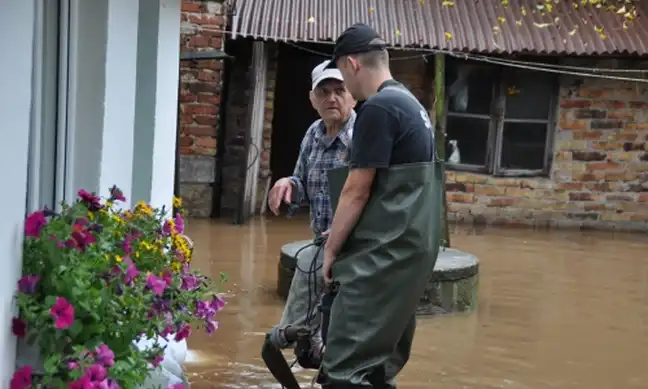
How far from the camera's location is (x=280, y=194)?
15.7 feet

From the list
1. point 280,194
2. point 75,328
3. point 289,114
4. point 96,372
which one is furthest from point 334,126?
point 289,114

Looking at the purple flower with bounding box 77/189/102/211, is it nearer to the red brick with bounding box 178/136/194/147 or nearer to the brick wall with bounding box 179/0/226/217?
the brick wall with bounding box 179/0/226/217

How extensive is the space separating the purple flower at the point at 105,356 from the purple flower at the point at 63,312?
0.14 m

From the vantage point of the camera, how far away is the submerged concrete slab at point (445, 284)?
7.59 metres

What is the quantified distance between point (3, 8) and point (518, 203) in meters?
11.4

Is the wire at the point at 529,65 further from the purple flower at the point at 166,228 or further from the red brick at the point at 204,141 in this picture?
the purple flower at the point at 166,228

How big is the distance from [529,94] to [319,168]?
938 centimetres

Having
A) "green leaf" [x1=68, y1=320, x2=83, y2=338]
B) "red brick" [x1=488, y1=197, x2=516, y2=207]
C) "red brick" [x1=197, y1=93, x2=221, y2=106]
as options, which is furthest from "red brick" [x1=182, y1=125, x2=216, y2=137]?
"green leaf" [x1=68, y1=320, x2=83, y2=338]

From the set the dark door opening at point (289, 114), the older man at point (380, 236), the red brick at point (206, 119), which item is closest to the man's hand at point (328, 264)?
the older man at point (380, 236)

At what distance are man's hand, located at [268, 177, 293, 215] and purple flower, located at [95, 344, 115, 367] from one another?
62.4 inches

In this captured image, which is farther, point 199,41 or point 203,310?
point 199,41

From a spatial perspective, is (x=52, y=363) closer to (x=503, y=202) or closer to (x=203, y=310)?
(x=203, y=310)

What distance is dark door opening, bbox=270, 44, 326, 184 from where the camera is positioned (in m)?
15.8

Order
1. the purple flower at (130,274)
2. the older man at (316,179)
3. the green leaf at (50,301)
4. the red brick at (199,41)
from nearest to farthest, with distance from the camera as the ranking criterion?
the green leaf at (50,301) → the purple flower at (130,274) → the older man at (316,179) → the red brick at (199,41)
